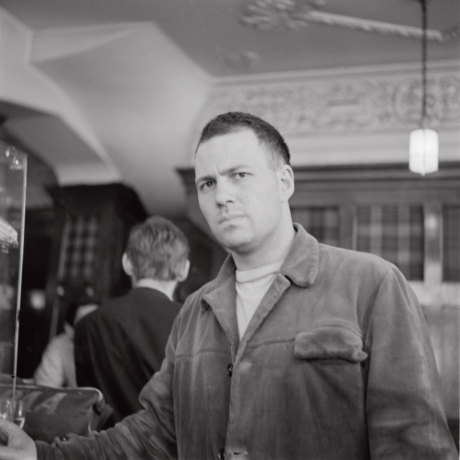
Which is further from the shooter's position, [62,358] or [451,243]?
[62,358]

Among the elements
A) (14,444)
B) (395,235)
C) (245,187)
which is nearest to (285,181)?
(245,187)

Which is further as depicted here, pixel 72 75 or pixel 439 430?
pixel 72 75

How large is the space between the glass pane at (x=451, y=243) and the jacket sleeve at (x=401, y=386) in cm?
52

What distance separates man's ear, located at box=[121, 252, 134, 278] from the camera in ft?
5.79

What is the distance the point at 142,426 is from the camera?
4.37ft

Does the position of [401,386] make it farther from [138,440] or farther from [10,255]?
[10,255]

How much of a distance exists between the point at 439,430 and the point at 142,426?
0.69 m

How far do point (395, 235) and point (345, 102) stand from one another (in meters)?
0.43

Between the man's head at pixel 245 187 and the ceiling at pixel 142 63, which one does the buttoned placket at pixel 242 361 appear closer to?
the man's head at pixel 245 187

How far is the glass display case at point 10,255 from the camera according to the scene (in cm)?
169

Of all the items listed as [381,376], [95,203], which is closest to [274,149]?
[381,376]

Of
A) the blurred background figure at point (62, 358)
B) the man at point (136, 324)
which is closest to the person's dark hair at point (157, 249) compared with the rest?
the man at point (136, 324)

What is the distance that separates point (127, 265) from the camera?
1773mm

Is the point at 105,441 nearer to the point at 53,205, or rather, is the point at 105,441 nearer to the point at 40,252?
the point at 40,252
